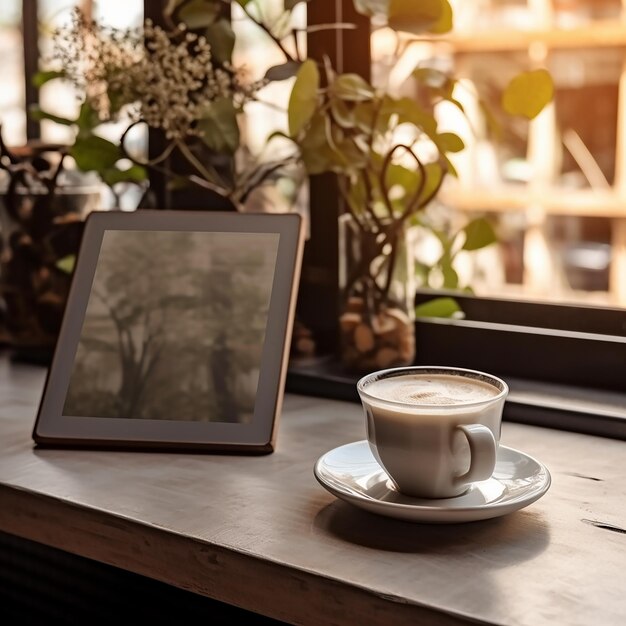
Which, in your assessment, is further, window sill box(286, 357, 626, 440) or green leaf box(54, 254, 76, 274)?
green leaf box(54, 254, 76, 274)

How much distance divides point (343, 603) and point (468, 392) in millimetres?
222

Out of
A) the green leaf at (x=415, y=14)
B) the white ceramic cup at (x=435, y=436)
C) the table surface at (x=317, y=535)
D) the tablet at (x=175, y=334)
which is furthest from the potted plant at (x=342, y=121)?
the white ceramic cup at (x=435, y=436)

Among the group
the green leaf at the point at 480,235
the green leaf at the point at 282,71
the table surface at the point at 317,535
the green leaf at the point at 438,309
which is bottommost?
the table surface at the point at 317,535

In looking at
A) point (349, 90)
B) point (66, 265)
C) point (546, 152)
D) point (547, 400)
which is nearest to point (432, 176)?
point (349, 90)

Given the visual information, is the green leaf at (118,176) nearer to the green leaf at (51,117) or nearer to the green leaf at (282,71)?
the green leaf at (51,117)

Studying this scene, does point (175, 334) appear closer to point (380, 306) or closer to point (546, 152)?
point (380, 306)

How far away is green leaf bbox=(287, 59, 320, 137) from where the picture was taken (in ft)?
3.48

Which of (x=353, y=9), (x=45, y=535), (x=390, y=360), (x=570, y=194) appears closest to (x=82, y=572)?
(x=45, y=535)

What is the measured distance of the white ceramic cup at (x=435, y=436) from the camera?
2.49 feet

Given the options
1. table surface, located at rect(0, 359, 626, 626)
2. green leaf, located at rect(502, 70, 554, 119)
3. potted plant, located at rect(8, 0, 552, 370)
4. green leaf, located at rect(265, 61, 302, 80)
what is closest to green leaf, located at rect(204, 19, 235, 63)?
potted plant, located at rect(8, 0, 552, 370)

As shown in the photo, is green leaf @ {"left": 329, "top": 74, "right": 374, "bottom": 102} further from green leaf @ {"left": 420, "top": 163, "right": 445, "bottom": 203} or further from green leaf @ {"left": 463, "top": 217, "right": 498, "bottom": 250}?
green leaf @ {"left": 463, "top": 217, "right": 498, "bottom": 250}

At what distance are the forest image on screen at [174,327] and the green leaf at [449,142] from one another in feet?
0.75

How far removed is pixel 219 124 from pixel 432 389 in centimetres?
50

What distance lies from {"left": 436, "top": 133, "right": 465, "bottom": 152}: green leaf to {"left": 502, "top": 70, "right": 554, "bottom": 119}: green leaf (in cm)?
9
